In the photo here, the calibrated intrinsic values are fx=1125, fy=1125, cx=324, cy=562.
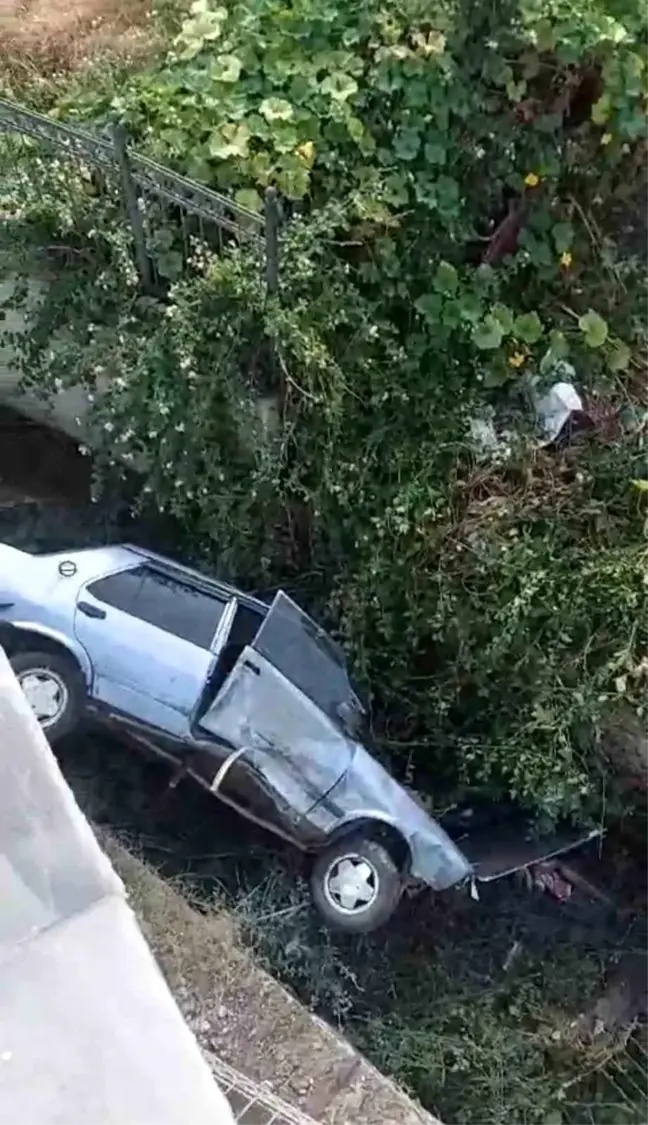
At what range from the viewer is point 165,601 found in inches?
196

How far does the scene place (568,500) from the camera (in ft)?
15.4

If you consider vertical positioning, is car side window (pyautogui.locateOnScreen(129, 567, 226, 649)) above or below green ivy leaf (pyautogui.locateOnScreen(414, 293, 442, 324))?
below

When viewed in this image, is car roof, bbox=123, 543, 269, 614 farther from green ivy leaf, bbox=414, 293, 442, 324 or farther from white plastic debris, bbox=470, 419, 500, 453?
green ivy leaf, bbox=414, 293, 442, 324

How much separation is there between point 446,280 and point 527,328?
41cm

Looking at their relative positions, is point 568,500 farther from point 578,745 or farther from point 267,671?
point 267,671

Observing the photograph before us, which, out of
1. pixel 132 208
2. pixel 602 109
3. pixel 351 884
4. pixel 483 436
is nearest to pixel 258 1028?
pixel 351 884

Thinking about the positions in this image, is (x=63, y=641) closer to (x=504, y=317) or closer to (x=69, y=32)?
(x=504, y=317)

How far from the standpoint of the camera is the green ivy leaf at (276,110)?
4.55 m

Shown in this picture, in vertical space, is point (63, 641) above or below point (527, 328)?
below

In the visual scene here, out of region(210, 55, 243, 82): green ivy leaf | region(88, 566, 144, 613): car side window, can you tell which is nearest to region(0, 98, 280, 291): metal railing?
region(210, 55, 243, 82): green ivy leaf

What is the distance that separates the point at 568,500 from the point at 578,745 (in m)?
1.03

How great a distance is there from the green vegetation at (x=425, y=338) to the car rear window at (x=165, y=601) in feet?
1.28

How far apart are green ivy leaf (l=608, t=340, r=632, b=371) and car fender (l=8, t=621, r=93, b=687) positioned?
259cm

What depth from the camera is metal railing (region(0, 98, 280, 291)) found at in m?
4.48
